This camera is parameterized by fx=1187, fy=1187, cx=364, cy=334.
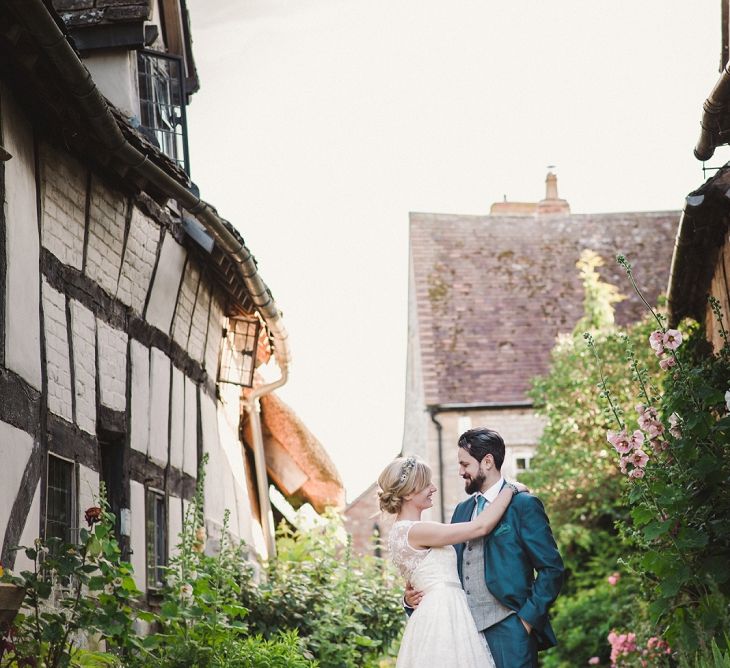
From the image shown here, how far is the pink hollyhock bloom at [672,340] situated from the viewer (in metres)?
6.04

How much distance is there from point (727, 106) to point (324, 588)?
5.71m

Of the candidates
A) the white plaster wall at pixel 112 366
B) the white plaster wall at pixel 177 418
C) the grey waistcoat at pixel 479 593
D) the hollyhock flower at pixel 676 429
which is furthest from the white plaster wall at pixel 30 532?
the hollyhock flower at pixel 676 429

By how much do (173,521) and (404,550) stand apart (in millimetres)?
4497

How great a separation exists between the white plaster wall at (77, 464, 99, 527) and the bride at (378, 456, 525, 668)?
2312mm

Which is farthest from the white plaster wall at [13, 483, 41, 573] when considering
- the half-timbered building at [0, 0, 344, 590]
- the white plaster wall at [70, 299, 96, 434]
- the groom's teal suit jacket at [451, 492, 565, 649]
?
→ the groom's teal suit jacket at [451, 492, 565, 649]

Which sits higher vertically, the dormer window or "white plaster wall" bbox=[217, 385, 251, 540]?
the dormer window

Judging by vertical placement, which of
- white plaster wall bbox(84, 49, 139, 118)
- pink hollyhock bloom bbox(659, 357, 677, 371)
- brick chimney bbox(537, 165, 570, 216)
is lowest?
pink hollyhock bloom bbox(659, 357, 677, 371)

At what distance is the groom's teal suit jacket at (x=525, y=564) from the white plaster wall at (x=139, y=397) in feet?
12.4

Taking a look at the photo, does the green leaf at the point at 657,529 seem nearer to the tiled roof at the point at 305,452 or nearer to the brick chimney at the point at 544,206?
the tiled roof at the point at 305,452

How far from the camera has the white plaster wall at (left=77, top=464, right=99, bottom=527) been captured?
22.9 feet

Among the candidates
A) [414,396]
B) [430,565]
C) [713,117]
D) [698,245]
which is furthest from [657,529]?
[414,396]

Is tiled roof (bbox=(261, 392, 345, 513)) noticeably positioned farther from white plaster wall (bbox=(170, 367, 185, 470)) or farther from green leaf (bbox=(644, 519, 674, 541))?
green leaf (bbox=(644, 519, 674, 541))

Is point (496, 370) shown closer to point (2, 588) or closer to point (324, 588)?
point (324, 588)

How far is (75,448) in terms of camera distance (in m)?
6.91
